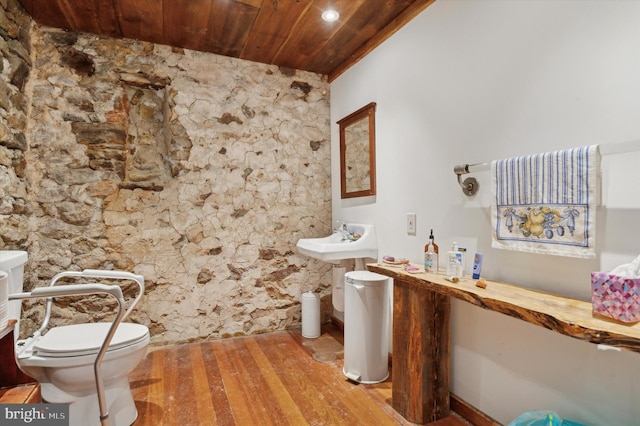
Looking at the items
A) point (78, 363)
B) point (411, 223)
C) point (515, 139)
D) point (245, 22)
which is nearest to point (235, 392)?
point (78, 363)

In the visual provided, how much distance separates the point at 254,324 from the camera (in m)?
2.85

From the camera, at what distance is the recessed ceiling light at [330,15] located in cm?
206

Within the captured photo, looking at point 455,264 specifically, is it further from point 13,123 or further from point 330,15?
point 13,123

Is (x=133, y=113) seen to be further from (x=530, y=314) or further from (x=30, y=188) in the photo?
(x=530, y=314)

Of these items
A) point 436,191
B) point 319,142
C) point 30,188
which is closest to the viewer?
point 436,191

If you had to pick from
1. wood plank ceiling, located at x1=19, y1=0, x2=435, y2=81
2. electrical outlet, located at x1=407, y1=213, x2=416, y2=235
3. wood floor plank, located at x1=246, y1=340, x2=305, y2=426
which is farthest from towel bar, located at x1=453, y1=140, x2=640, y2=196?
wood floor plank, located at x1=246, y1=340, x2=305, y2=426

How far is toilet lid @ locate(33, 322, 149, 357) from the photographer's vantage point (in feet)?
4.84

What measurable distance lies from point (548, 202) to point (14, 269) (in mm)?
2251

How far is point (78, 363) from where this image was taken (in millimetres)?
1476

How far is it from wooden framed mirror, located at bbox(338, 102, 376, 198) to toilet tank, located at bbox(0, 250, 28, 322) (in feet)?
6.59

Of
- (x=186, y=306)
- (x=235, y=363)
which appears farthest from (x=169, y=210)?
(x=235, y=363)

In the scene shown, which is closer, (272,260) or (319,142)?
(272,260)

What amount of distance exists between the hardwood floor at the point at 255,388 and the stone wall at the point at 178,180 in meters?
0.30

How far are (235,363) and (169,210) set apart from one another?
1235 mm
